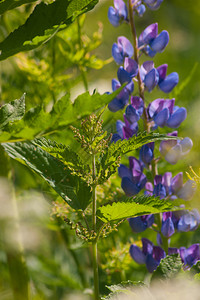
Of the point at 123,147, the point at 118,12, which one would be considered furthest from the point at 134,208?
the point at 118,12

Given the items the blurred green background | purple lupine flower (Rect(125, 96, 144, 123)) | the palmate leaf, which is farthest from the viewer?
the blurred green background

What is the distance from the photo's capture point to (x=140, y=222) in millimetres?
450

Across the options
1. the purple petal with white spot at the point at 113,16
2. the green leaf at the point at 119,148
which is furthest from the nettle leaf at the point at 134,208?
the purple petal with white spot at the point at 113,16

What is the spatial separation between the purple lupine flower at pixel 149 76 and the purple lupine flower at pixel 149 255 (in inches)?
6.5

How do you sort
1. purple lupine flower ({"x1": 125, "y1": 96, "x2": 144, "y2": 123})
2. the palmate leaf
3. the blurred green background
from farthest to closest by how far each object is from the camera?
the blurred green background → purple lupine flower ({"x1": 125, "y1": 96, "x2": 144, "y2": 123}) → the palmate leaf

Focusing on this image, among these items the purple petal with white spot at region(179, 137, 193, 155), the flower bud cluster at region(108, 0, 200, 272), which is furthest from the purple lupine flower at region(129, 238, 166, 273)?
the purple petal with white spot at region(179, 137, 193, 155)

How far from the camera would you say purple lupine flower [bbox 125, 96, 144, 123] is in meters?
0.44

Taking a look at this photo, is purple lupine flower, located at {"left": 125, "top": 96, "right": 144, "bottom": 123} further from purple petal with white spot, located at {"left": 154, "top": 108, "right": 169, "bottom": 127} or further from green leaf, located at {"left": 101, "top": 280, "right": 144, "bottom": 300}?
green leaf, located at {"left": 101, "top": 280, "right": 144, "bottom": 300}

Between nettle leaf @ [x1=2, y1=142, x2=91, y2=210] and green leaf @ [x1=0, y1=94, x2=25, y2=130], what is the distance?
3cm

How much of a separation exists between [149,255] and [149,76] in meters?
0.19

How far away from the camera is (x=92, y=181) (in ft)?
1.19

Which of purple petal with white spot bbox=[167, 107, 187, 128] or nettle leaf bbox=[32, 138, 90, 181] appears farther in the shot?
purple petal with white spot bbox=[167, 107, 187, 128]

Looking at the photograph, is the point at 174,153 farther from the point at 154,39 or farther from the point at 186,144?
the point at 154,39

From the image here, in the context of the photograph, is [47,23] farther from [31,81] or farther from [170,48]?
[170,48]
